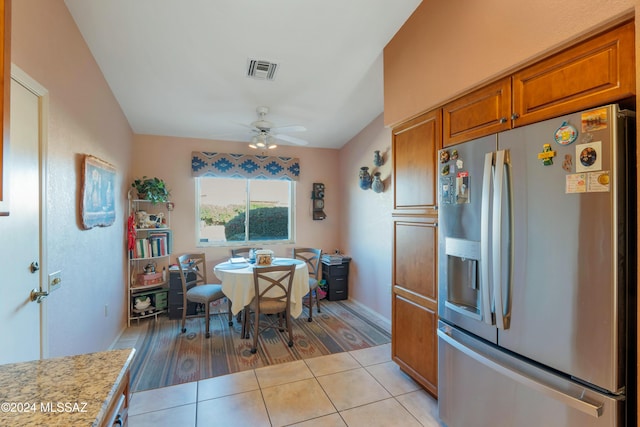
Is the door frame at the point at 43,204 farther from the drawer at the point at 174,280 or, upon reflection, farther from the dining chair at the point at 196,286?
the drawer at the point at 174,280

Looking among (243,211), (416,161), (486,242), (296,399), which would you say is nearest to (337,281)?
(243,211)

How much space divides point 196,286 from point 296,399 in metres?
2.23

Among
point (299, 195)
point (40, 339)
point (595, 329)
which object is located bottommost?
point (40, 339)

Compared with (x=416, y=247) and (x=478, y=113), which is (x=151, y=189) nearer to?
(x=416, y=247)

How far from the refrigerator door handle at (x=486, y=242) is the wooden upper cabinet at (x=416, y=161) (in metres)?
0.52

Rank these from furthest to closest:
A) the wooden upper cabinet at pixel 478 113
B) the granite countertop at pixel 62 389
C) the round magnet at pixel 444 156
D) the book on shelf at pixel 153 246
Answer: the book on shelf at pixel 153 246, the round magnet at pixel 444 156, the wooden upper cabinet at pixel 478 113, the granite countertop at pixel 62 389

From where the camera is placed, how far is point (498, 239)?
4.93 feet

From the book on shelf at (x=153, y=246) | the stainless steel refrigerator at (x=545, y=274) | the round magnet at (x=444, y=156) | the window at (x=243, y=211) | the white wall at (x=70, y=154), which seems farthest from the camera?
the window at (x=243, y=211)

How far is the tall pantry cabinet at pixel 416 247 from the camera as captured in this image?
2143 mm

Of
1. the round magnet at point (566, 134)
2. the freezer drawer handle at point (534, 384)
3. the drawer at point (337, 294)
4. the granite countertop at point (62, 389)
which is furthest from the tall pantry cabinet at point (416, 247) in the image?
the drawer at point (337, 294)

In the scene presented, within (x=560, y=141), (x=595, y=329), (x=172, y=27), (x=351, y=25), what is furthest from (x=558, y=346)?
(x=172, y=27)

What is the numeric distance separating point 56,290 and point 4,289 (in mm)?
598

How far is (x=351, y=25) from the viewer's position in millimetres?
2400

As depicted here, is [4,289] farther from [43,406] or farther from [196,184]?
[196,184]
